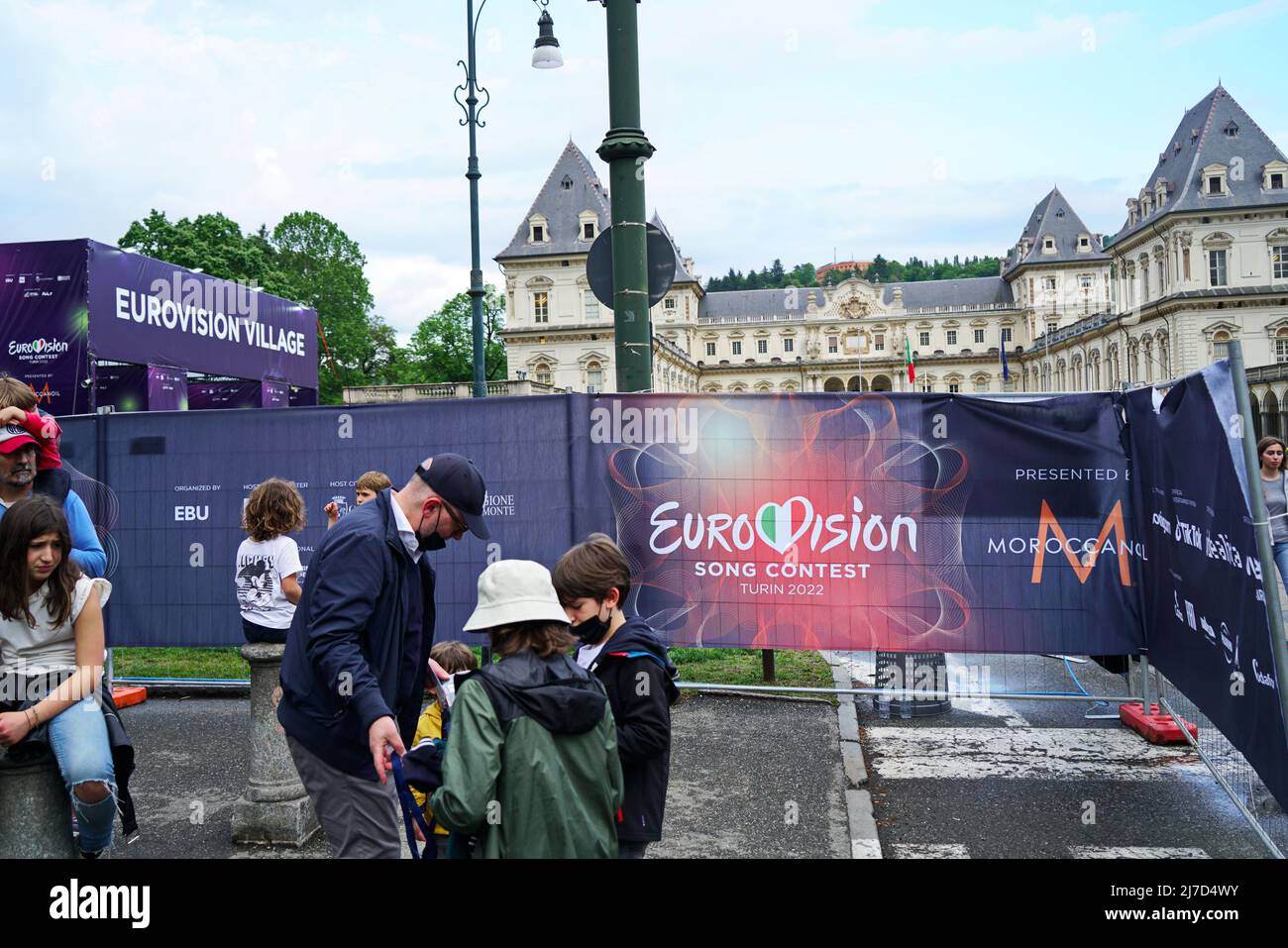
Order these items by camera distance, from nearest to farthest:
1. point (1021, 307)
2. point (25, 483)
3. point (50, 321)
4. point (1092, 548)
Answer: point (25, 483) < point (1092, 548) < point (50, 321) < point (1021, 307)

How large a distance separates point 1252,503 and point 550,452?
4.82m

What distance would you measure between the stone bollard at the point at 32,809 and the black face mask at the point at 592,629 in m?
2.00

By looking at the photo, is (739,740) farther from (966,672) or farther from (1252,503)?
(1252,503)

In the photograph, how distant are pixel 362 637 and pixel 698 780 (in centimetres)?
334

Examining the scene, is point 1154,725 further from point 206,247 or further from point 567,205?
point 567,205

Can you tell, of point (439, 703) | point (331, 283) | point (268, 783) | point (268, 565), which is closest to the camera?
point (439, 703)

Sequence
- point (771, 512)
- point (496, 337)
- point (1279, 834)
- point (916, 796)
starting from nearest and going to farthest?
point (1279, 834)
point (916, 796)
point (771, 512)
point (496, 337)

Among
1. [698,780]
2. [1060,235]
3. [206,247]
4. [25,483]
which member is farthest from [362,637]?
[1060,235]

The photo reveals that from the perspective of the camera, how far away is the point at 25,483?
458 centimetres

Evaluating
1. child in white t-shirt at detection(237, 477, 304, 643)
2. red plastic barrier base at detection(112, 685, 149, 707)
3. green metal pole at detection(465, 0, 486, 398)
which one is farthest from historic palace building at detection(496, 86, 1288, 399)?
child in white t-shirt at detection(237, 477, 304, 643)

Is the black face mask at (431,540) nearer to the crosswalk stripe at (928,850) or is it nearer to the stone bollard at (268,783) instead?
the stone bollard at (268,783)

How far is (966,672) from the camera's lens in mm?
8734

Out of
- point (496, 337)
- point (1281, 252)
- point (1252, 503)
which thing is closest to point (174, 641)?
point (1252, 503)

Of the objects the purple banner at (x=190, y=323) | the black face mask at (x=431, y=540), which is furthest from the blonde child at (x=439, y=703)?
the purple banner at (x=190, y=323)
